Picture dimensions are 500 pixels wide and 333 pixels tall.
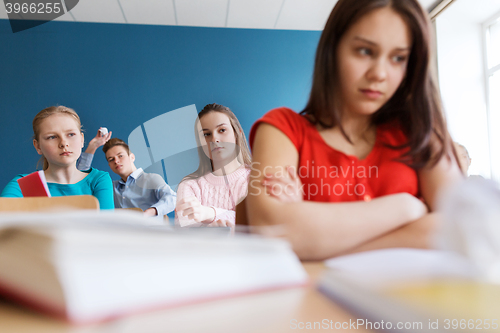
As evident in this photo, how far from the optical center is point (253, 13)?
8.83ft

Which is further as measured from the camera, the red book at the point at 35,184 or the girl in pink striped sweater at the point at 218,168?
the girl in pink striped sweater at the point at 218,168

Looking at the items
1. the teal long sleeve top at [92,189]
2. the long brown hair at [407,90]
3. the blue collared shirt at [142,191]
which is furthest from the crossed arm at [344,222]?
the blue collared shirt at [142,191]

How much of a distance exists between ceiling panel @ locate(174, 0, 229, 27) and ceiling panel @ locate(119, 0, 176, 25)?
0.22 feet

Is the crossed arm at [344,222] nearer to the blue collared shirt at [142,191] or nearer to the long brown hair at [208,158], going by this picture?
the long brown hair at [208,158]

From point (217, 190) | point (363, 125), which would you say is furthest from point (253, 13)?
point (363, 125)

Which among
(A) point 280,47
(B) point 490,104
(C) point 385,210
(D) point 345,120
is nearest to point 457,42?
(B) point 490,104

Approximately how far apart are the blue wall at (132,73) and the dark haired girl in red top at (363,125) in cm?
220

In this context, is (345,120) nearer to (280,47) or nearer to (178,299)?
(178,299)

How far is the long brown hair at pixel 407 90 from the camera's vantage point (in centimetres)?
57

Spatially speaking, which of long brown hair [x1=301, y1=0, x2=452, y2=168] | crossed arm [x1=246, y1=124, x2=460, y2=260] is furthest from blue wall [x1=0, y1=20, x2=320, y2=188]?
crossed arm [x1=246, y1=124, x2=460, y2=260]

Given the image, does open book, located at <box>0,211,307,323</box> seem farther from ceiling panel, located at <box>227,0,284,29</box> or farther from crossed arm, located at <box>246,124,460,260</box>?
ceiling panel, located at <box>227,0,284,29</box>

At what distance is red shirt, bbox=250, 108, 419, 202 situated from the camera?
22.7 inches

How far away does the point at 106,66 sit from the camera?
277 cm

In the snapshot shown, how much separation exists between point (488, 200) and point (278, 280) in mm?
104
